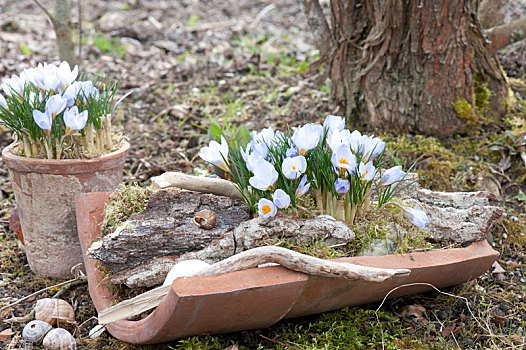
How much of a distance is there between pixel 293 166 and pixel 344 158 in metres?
0.18

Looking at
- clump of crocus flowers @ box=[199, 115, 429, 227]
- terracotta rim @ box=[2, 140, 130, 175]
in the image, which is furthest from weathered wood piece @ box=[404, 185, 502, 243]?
terracotta rim @ box=[2, 140, 130, 175]

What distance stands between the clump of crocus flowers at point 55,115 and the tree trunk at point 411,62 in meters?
1.61

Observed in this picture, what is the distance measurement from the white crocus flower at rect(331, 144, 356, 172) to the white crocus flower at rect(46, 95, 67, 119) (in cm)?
109

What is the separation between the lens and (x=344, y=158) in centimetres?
168

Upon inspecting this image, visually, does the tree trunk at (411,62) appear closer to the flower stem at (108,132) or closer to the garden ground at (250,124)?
the garden ground at (250,124)

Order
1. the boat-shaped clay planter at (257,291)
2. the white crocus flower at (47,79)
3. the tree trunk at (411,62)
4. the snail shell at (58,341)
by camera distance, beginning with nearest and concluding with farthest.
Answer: the boat-shaped clay planter at (257,291) → the snail shell at (58,341) → the white crocus flower at (47,79) → the tree trunk at (411,62)

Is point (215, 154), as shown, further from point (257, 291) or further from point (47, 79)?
point (47, 79)

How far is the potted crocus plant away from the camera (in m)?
2.04

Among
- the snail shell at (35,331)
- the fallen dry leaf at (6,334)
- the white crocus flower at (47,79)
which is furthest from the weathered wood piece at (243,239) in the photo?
the white crocus flower at (47,79)

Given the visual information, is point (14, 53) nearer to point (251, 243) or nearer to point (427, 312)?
point (251, 243)

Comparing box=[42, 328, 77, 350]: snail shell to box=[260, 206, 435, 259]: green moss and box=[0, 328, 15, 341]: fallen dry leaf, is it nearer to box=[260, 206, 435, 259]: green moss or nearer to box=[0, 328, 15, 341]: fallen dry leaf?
box=[0, 328, 15, 341]: fallen dry leaf

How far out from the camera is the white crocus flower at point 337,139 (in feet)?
5.64

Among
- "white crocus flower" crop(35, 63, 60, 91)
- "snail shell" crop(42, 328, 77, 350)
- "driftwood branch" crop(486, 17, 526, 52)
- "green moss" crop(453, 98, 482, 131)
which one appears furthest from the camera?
"driftwood branch" crop(486, 17, 526, 52)

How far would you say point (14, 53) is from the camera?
5.01m
